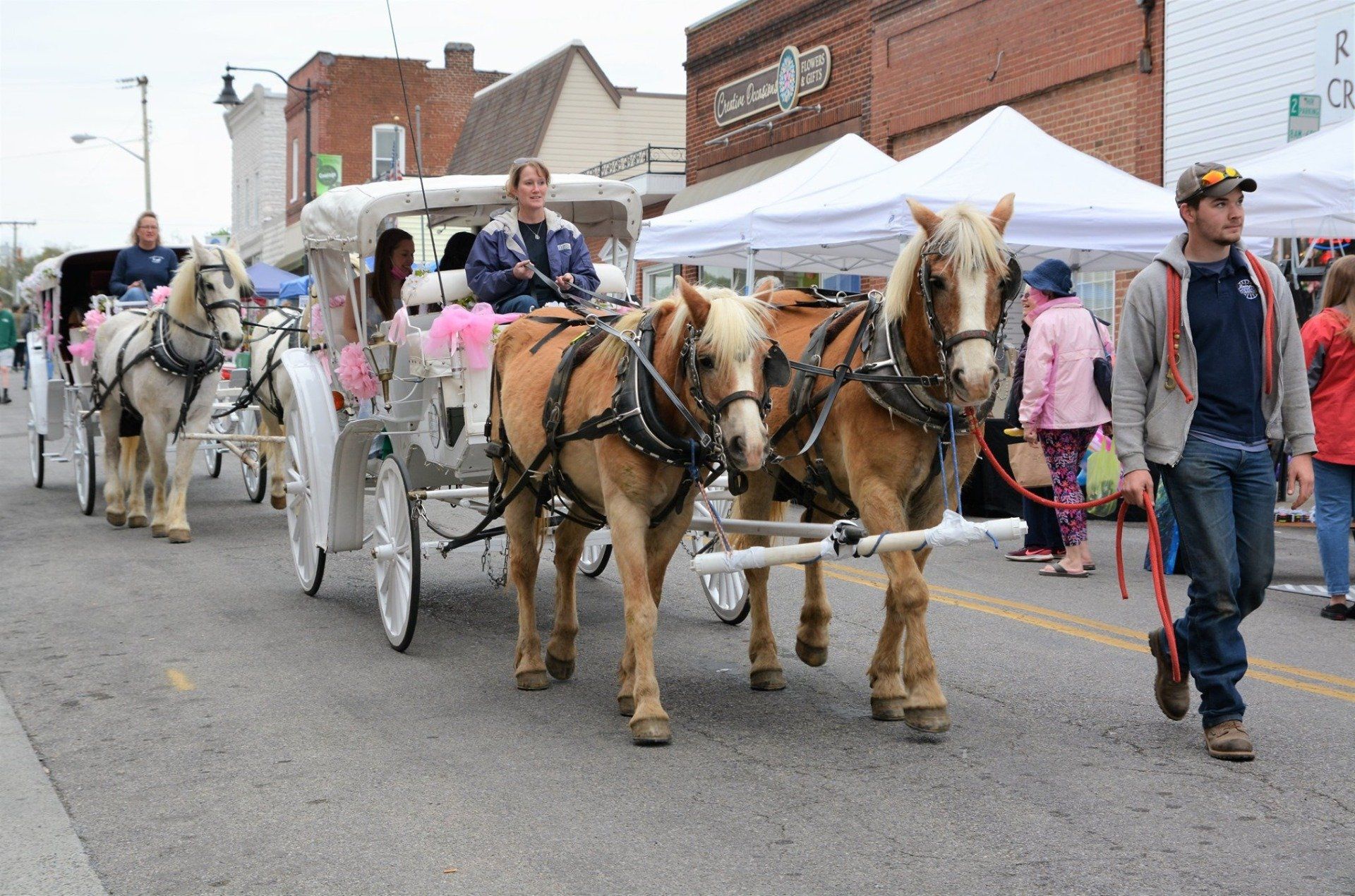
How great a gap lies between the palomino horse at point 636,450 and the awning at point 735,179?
16.8 meters

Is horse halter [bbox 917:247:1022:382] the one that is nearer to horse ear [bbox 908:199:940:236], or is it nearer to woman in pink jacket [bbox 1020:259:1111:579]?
horse ear [bbox 908:199:940:236]

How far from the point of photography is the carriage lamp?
787 centimetres

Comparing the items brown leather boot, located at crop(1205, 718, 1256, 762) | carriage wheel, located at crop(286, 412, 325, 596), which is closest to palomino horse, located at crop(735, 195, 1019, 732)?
brown leather boot, located at crop(1205, 718, 1256, 762)

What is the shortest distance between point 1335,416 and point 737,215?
6.18 meters

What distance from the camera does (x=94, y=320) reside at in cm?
1291

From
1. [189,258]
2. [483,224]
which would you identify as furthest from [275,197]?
[483,224]

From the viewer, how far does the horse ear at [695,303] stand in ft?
17.1

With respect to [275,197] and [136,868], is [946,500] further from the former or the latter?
[275,197]

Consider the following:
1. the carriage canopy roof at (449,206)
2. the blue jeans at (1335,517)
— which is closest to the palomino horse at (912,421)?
the carriage canopy roof at (449,206)

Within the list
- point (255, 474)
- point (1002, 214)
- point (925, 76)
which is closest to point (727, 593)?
point (1002, 214)

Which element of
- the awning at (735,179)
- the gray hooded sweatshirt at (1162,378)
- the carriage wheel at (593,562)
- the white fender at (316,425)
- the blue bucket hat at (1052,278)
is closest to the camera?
the gray hooded sweatshirt at (1162,378)

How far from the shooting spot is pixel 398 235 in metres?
8.25

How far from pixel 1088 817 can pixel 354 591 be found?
5769 millimetres

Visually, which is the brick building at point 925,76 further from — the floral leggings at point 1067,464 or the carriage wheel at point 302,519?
the carriage wheel at point 302,519
